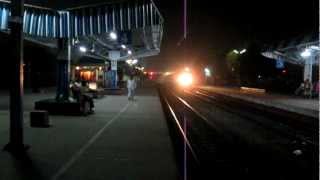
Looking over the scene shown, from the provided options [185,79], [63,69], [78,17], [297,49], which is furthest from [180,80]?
[63,69]

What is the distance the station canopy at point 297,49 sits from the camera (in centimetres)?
3505

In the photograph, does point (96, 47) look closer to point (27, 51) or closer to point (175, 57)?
point (27, 51)

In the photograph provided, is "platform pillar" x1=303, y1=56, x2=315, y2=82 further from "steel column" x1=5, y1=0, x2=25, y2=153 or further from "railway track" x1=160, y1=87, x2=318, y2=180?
"steel column" x1=5, y1=0, x2=25, y2=153

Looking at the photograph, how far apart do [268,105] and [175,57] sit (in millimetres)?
122594

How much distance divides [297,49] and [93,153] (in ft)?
105

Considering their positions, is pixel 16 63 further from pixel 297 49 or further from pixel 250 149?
pixel 297 49

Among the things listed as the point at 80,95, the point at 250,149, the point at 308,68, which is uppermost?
the point at 308,68

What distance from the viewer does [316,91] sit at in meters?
38.1

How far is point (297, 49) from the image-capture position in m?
41.4

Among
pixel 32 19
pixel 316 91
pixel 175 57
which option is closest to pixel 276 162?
pixel 32 19

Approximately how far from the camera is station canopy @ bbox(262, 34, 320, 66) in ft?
115

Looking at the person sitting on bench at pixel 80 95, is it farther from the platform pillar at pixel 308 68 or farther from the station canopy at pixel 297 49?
the platform pillar at pixel 308 68

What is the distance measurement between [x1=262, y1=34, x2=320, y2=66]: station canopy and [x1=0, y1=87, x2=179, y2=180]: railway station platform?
1883 centimetres

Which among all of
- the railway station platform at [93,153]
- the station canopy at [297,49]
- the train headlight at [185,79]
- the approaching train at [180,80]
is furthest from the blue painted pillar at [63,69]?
the train headlight at [185,79]
